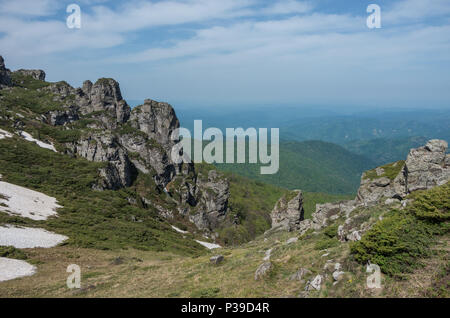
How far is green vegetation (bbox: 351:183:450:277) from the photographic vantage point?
14250 mm

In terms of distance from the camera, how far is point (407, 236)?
15.3 metres

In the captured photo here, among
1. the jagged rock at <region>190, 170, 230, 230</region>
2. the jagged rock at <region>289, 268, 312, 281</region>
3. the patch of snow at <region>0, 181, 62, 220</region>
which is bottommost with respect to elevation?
the jagged rock at <region>190, 170, 230, 230</region>

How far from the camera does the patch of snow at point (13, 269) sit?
26291 mm

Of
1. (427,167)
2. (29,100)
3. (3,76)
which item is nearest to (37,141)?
(29,100)

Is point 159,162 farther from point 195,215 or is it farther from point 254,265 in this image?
point 254,265

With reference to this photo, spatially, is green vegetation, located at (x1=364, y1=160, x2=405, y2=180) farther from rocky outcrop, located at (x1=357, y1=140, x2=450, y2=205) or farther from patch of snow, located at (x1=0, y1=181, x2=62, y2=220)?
patch of snow, located at (x1=0, y1=181, x2=62, y2=220)

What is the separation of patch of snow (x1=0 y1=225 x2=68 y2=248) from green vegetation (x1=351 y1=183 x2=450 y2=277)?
39154 mm

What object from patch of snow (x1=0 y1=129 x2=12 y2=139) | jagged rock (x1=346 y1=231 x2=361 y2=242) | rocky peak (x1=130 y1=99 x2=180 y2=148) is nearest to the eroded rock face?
jagged rock (x1=346 y1=231 x2=361 y2=242)

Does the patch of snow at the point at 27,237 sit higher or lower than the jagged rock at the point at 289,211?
higher

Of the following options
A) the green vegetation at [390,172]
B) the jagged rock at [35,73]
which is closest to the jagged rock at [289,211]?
the green vegetation at [390,172]

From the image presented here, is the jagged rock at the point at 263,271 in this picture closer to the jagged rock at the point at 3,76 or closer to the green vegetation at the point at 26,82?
the jagged rock at the point at 3,76

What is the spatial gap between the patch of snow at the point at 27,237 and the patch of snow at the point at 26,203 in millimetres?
6544

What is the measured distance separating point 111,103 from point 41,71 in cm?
6089

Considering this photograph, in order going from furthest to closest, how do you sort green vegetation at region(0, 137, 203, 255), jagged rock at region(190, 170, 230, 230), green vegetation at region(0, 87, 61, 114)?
green vegetation at region(0, 87, 61, 114)
jagged rock at region(190, 170, 230, 230)
green vegetation at region(0, 137, 203, 255)
